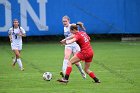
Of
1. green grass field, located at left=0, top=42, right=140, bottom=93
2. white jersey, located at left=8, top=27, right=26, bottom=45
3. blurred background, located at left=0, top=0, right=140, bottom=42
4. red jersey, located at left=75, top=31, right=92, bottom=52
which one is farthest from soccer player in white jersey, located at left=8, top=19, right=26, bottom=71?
blurred background, located at left=0, top=0, right=140, bottom=42

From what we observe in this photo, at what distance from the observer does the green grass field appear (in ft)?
50.4

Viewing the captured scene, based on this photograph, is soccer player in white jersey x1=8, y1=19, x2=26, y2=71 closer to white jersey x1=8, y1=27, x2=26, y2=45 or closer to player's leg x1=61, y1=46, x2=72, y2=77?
white jersey x1=8, y1=27, x2=26, y2=45

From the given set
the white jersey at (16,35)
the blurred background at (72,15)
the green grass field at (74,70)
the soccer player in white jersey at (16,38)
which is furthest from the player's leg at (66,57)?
the blurred background at (72,15)

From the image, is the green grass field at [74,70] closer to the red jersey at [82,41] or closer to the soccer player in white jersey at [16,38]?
the soccer player in white jersey at [16,38]

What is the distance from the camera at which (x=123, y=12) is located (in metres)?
33.7

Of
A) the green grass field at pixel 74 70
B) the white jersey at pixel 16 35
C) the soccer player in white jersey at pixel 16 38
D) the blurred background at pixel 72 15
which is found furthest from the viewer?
the blurred background at pixel 72 15

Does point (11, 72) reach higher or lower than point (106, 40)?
higher

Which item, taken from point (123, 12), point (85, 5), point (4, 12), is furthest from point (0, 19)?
point (123, 12)

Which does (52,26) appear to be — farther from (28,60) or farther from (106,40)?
(28,60)

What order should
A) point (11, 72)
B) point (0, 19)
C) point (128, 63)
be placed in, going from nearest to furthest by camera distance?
point (11, 72)
point (128, 63)
point (0, 19)

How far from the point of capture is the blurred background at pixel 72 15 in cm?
3259

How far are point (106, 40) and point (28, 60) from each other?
1179 cm

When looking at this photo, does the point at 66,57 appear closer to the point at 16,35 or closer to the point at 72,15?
the point at 16,35

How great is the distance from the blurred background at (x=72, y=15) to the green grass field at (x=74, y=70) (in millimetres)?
1173
